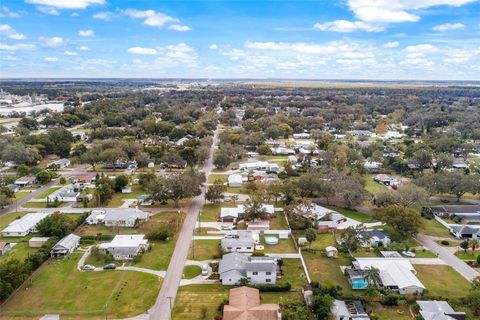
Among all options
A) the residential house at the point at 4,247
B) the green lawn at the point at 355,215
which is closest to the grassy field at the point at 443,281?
the green lawn at the point at 355,215

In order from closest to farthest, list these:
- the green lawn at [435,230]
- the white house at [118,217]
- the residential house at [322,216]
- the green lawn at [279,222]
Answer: the green lawn at [435,230] → the residential house at [322,216] → the white house at [118,217] → the green lawn at [279,222]

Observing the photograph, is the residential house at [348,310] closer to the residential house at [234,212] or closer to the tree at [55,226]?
the residential house at [234,212]

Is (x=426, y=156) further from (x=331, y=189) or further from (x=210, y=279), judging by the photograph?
(x=210, y=279)

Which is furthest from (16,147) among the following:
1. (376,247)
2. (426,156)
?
(426,156)

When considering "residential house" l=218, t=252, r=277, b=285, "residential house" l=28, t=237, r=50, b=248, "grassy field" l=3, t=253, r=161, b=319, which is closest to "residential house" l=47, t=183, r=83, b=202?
"residential house" l=28, t=237, r=50, b=248

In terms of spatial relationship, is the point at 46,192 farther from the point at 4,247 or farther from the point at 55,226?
the point at 4,247

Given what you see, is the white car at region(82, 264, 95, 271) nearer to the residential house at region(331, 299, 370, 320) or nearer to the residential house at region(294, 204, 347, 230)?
the residential house at region(331, 299, 370, 320)
